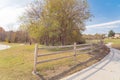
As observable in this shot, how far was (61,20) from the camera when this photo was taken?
22000 millimetres

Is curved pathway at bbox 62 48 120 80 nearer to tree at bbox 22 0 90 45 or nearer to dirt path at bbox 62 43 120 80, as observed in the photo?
dirt path at bbox 62 43 120 80

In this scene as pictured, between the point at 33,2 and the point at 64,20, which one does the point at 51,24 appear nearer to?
the point at 64,20

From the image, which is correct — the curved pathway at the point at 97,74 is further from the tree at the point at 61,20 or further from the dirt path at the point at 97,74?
the tree at the point at 61,20

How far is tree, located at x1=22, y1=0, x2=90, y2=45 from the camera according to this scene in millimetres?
21500

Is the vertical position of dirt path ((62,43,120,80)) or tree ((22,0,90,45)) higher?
tree ((22,0,90,45))

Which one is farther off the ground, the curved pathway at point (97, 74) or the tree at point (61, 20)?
the tree at point (61, 20)

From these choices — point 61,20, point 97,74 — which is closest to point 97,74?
point 97,74

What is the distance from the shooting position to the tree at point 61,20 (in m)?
21.5

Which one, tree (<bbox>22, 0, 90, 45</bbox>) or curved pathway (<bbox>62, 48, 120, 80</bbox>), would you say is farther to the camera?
tree (<bbox>22, 0, 90, 45</bbox>)

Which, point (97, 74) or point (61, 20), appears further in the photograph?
point (61, 20)

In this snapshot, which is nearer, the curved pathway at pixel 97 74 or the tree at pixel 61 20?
the curved pathway at pixel 97 74

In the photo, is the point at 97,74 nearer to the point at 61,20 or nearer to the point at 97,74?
the point at 97,74

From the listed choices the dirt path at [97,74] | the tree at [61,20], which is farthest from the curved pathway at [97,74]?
the tree at [61,20]

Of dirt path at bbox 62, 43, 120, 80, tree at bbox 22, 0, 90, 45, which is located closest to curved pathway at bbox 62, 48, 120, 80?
dirt path at bbox 62, 43, 120, 80
